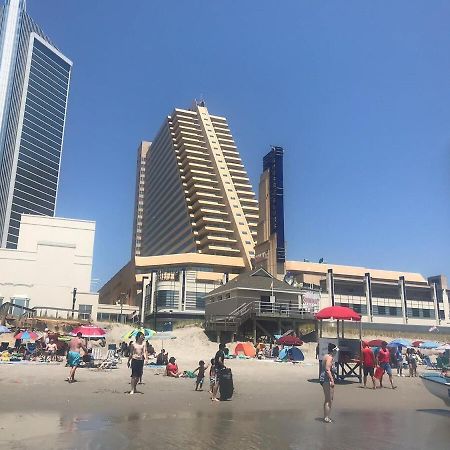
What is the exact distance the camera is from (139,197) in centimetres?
17025

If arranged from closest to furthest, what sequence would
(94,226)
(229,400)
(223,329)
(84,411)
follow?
1. (84,411)
2. (229,400)
3. (223,329)
4. (94,226)

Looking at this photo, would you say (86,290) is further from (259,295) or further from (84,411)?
(84,411)

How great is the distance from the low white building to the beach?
146ft

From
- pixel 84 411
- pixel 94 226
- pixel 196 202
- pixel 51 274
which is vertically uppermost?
pixel 196 202

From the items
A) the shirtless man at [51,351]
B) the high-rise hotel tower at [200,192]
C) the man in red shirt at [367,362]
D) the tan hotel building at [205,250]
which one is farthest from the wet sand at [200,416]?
the high-rise hotel tower at [200,192]

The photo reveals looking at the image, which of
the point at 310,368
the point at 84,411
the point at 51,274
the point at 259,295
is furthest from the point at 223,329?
the point at 51,274

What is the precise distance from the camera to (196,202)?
101 meters

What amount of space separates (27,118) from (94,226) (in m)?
104

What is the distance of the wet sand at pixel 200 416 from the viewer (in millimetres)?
7824

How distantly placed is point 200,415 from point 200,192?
303ft

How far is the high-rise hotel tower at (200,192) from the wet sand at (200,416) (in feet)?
225

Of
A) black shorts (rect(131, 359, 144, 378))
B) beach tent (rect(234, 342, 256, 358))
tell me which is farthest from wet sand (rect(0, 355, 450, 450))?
beach tent (rect(234, 342, 256, 358))

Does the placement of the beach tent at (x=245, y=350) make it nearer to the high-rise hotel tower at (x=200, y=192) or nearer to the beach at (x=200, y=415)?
the beach at (x=200, y=415)

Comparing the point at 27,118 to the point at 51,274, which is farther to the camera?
the point at 27,118
